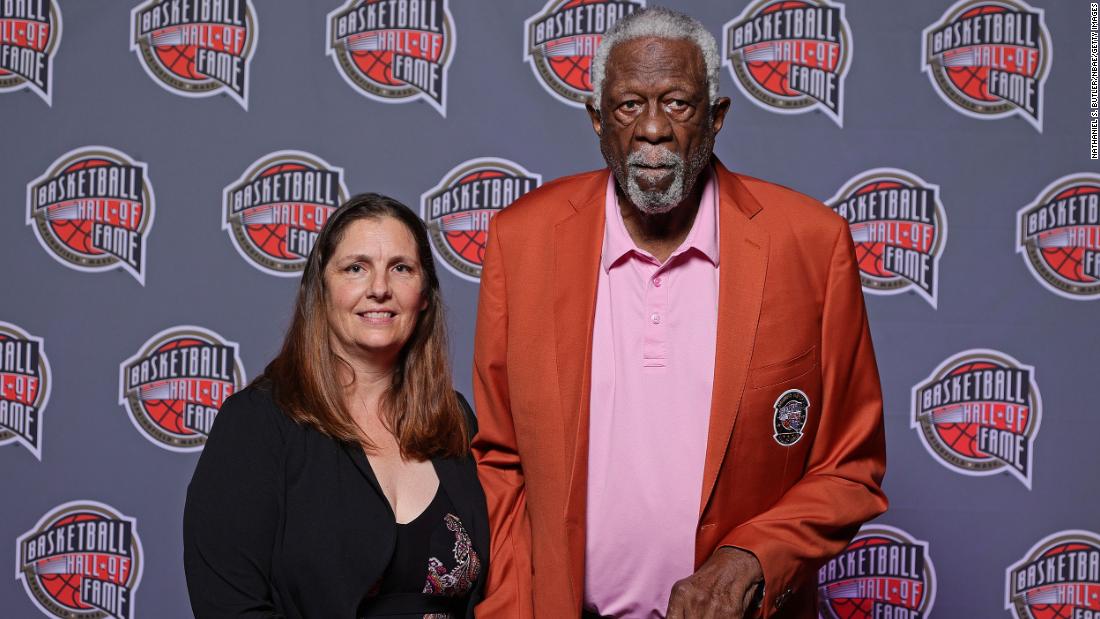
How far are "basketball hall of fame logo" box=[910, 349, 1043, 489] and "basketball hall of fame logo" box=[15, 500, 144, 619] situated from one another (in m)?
2.02

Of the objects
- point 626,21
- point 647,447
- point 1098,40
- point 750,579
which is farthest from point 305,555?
point 1098,40

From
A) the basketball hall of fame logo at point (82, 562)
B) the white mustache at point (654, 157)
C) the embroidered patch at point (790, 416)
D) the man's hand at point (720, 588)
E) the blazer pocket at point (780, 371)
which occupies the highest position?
the white mustache at point (654, 157)

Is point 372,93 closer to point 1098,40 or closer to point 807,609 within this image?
point 807,609

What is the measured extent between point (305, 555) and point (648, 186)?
74 cm

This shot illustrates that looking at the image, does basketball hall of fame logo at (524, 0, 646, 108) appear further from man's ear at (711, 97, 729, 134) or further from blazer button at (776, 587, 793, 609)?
blazer button at (776, 587, 793, 609)

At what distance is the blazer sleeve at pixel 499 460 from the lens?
Result: 5.00ft

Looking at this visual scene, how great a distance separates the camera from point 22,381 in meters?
2.57

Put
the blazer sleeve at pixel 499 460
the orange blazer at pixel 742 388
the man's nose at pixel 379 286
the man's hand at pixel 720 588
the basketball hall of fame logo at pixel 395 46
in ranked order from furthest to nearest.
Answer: the basketball hall of fame logo at pixel 395 46
the man's nose at pixel 379 286
the blazer sleeve at pixel 499 460
the orange blazer at pixel 742 388
the man's hand at pixel 720 588

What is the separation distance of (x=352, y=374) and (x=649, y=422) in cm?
54

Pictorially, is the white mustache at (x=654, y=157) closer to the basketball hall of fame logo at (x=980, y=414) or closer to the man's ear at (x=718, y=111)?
the man's ear at (x=718, y=111)

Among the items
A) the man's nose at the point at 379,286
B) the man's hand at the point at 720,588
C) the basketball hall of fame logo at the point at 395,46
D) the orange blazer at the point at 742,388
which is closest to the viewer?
the man's hand at the point at 720,588

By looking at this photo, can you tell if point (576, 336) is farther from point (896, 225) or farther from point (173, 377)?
point (173, 377)

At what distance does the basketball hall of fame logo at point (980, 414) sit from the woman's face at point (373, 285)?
4.80 feet

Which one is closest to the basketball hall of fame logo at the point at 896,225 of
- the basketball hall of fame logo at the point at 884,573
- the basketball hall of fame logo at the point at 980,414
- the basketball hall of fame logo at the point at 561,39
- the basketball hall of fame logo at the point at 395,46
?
the basketball hall of fame logo at the point at 980,414
